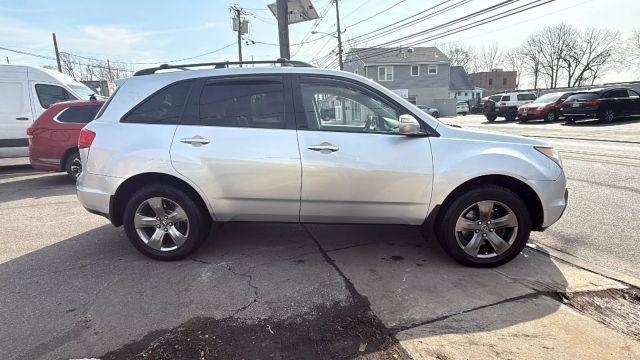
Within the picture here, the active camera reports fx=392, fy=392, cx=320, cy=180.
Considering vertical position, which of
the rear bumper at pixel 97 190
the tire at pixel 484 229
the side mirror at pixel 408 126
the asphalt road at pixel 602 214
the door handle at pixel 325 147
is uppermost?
the side mirror at pixel 408 126

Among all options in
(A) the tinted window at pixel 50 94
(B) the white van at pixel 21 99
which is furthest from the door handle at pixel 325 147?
(A) the tinted window at pixel 50 94

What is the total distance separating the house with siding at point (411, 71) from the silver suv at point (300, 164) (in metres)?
42.0

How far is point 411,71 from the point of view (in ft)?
149

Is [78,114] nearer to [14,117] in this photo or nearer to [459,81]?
[14,117]

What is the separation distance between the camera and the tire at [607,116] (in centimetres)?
1947

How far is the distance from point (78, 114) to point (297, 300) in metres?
7.39

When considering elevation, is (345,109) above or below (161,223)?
above


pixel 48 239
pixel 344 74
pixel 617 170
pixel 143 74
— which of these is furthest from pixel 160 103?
pixel 617 170

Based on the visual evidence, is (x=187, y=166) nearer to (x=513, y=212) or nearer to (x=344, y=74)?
(x=344, y=74)

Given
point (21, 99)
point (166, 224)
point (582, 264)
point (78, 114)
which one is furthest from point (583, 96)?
point (21, 99)

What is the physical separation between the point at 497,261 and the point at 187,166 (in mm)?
3030

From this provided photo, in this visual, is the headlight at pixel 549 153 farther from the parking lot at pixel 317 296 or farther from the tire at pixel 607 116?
the tire at pixel 607 116

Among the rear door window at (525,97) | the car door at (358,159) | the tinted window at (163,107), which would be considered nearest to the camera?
the car door at (358,159)

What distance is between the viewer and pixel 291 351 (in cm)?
249
